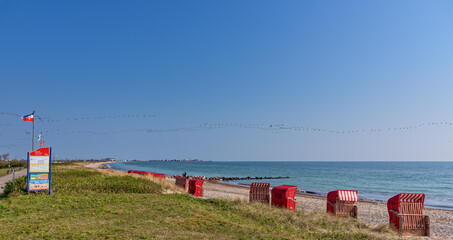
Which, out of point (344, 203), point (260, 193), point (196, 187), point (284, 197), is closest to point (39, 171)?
point (196, 187)

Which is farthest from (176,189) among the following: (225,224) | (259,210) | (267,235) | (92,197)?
(267,235)

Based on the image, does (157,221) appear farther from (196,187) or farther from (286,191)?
(196,187)

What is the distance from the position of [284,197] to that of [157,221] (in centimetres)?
682

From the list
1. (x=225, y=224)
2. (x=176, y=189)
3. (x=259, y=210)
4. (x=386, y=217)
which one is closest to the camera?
(x=225, y=224)

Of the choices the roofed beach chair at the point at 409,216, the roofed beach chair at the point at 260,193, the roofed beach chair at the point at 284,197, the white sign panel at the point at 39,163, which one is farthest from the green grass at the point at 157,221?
the white sign panel at the point at 39,163

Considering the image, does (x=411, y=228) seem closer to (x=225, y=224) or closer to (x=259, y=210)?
(x=259, y=210)

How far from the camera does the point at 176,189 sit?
75.9 feet

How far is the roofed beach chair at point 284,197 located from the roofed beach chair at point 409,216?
14.0 feet

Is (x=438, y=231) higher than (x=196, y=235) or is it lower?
lower

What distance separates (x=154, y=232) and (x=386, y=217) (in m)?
15.9

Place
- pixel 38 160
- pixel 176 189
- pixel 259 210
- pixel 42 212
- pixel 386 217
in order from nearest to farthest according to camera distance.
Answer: pixel 42 212, pixel 259 210, pixel 38 160, pixel 386 217, pixel 176 189

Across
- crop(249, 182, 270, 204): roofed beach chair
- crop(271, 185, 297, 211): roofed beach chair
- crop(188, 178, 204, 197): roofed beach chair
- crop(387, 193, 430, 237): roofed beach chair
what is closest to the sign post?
crop(188, 178, 204, 197): roofed beach chair

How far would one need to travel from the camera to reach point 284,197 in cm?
1558

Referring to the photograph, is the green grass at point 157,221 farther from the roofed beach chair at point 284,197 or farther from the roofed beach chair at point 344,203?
the roofed beach chair at point 344,203
